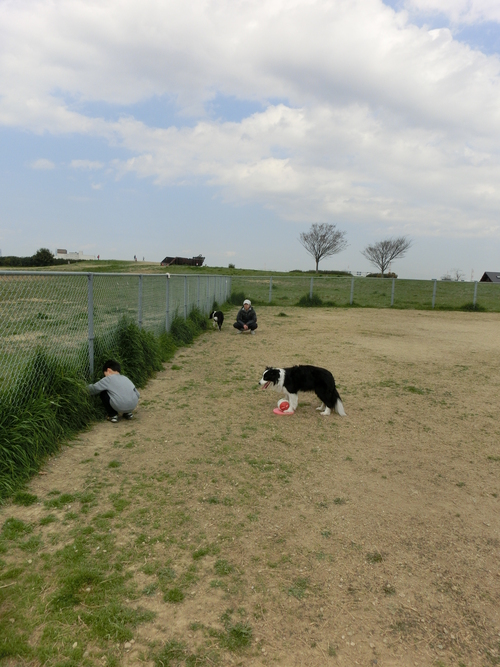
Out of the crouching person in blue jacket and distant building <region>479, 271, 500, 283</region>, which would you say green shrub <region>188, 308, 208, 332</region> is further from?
distant building <region>479, 271, 500, 283</region>

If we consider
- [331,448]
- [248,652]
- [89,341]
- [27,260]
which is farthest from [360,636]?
[27,260]

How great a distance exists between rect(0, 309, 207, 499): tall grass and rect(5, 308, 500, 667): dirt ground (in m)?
0.20

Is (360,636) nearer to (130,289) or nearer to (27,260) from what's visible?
(130,289)

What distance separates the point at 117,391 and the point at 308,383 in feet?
7.93

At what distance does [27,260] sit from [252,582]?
41.6 meters

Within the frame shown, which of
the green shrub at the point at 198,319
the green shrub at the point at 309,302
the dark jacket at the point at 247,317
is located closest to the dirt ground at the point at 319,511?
the dark jacket at the point at 247,317

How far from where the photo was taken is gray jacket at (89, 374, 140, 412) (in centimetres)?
494

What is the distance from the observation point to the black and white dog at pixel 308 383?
5.46 meters

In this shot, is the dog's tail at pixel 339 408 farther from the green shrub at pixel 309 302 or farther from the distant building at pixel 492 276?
the distant building at pixel 492 276

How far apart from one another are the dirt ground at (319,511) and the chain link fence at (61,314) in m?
0.98

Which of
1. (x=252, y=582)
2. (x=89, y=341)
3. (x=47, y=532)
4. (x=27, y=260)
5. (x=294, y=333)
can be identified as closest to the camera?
(x=252, y=582)

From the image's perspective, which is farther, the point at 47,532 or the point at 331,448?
the point at 331,448

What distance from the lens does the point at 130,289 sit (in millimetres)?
7289

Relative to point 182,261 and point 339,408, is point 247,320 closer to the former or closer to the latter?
point 339,408
